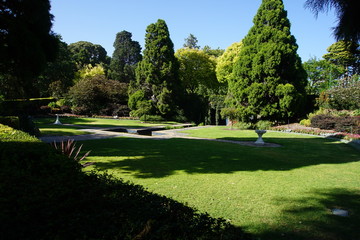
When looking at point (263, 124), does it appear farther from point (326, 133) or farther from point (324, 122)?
point (326, 133)

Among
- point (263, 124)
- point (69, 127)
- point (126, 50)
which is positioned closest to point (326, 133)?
point (263, 124)

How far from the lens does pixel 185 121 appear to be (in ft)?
94.7

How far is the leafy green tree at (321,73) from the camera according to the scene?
34938mm

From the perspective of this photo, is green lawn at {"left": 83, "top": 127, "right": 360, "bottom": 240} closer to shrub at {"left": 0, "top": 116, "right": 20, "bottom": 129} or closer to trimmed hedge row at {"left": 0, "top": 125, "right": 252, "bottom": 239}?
trimmed hedge row at {"left": 0, "top": 125, "right": 252, "bottom": 239}

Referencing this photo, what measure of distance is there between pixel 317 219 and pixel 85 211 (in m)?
3.29

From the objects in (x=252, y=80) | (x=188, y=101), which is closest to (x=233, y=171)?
(x=252, y=80)

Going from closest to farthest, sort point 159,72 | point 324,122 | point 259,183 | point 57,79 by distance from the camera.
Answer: point 259,183 < point 324,122 < point 159,72 < point 57,79

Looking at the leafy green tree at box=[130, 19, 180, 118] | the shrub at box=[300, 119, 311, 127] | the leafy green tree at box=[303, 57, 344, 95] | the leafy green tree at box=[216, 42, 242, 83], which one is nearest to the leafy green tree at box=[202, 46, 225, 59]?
the leafy green tree at box=[216, 42, 242, 83]

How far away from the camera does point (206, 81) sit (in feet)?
121

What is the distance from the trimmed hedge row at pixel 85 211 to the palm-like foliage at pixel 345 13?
8.40 ft

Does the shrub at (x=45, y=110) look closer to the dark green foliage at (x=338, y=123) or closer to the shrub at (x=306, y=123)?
the shrub at (x=306, y=123)

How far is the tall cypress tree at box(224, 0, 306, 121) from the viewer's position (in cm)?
2178

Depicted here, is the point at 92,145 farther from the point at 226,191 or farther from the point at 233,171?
the point at 226,191

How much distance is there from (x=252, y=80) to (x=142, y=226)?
22.9m
